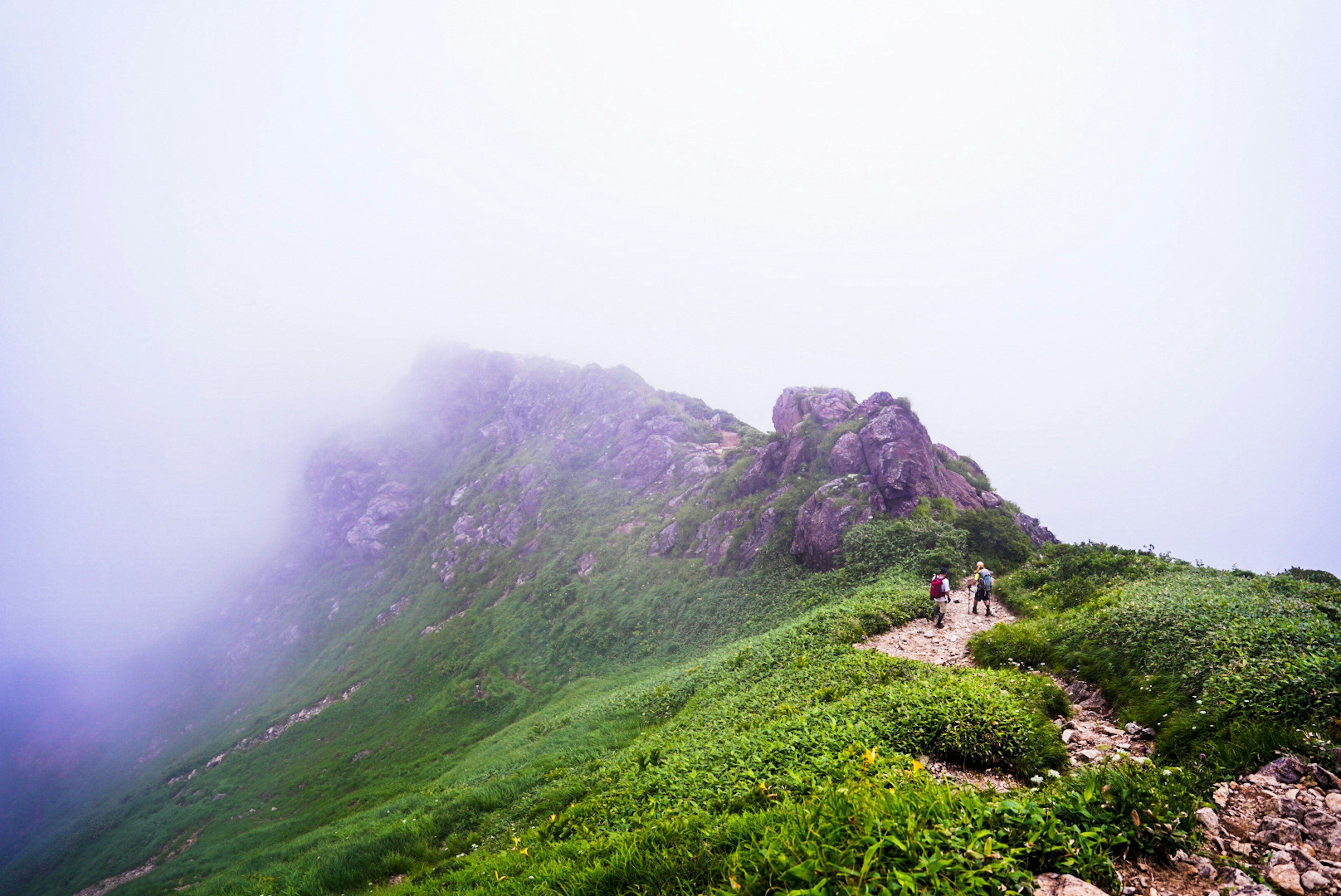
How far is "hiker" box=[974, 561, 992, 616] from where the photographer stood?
19.2 metres

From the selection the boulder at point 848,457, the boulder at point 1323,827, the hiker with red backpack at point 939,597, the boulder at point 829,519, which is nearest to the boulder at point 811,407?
the boulder at point 848,457

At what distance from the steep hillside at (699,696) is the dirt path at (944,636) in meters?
0.79

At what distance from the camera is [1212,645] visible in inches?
340

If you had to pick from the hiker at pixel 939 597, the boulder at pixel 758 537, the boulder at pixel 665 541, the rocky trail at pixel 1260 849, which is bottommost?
the boulder at pixel 665 541

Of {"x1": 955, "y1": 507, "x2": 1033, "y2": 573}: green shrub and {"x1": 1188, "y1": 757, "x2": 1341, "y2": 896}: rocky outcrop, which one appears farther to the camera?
{"x1": 955, "y1": 507, "x2": 1033, "y2": 573}: green shrub

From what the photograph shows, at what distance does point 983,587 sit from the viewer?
1934cm

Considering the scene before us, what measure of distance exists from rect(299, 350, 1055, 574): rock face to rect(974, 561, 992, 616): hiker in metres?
11.1

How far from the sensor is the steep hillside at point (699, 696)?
17.2 feet

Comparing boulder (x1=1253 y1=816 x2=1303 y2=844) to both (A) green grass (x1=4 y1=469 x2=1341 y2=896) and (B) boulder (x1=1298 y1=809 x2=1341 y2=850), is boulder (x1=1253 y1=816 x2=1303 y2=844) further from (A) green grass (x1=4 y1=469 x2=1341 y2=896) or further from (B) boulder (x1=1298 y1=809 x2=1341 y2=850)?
(A) green grass (x1=4 y1=469 x2=1341 y2=896)

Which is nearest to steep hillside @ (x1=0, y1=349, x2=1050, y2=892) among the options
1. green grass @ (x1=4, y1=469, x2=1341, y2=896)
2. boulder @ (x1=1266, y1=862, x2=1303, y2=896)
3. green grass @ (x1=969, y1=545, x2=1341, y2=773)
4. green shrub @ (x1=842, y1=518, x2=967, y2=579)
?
green grass @ (x1=4, y1=469, x2=1341, y2=896)

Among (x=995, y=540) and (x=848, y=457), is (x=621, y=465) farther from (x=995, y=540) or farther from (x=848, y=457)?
(x=995, y=540)

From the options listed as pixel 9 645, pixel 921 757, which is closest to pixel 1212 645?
pixel 921 757

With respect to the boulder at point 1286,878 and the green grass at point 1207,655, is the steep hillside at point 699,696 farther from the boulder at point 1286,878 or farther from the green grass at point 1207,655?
the boulder at point 1286,878

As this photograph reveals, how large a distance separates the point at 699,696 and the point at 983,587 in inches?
506
